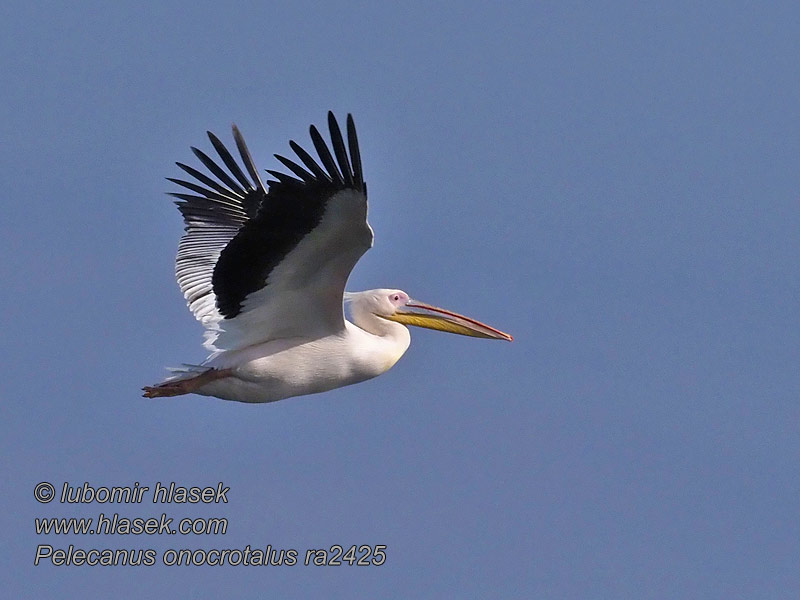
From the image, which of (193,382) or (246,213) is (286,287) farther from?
(246,213)

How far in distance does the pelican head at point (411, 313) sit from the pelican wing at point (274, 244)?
1.03 meters

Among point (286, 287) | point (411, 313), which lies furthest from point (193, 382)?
point (411, 313)

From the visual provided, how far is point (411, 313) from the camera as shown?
13.4 m

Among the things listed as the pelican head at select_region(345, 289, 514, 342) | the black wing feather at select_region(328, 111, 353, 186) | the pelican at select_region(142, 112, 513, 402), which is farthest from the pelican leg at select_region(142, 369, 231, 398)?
the black wing feather at select_region(328, 111, 353, 186)

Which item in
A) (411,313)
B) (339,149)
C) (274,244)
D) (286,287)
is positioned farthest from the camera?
(411,313)

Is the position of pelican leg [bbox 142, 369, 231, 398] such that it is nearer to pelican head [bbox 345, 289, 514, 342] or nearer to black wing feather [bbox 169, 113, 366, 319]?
black wing feather [bbox 169, 113, 366, 319]

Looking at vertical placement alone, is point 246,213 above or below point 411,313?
above

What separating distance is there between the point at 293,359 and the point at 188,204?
2.66 meters

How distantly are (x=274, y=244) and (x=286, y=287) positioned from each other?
2.39 ft

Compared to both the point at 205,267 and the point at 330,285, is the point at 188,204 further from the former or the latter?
the point at 330,285

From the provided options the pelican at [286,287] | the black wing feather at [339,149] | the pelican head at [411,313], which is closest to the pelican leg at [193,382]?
Result: the pelican at [286,287]

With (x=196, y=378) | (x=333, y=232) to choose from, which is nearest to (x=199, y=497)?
(x=196, y=378)

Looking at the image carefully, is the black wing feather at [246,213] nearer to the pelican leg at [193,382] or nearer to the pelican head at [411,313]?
the pelican leg at [193,382]

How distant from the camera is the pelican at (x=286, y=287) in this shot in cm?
1066
